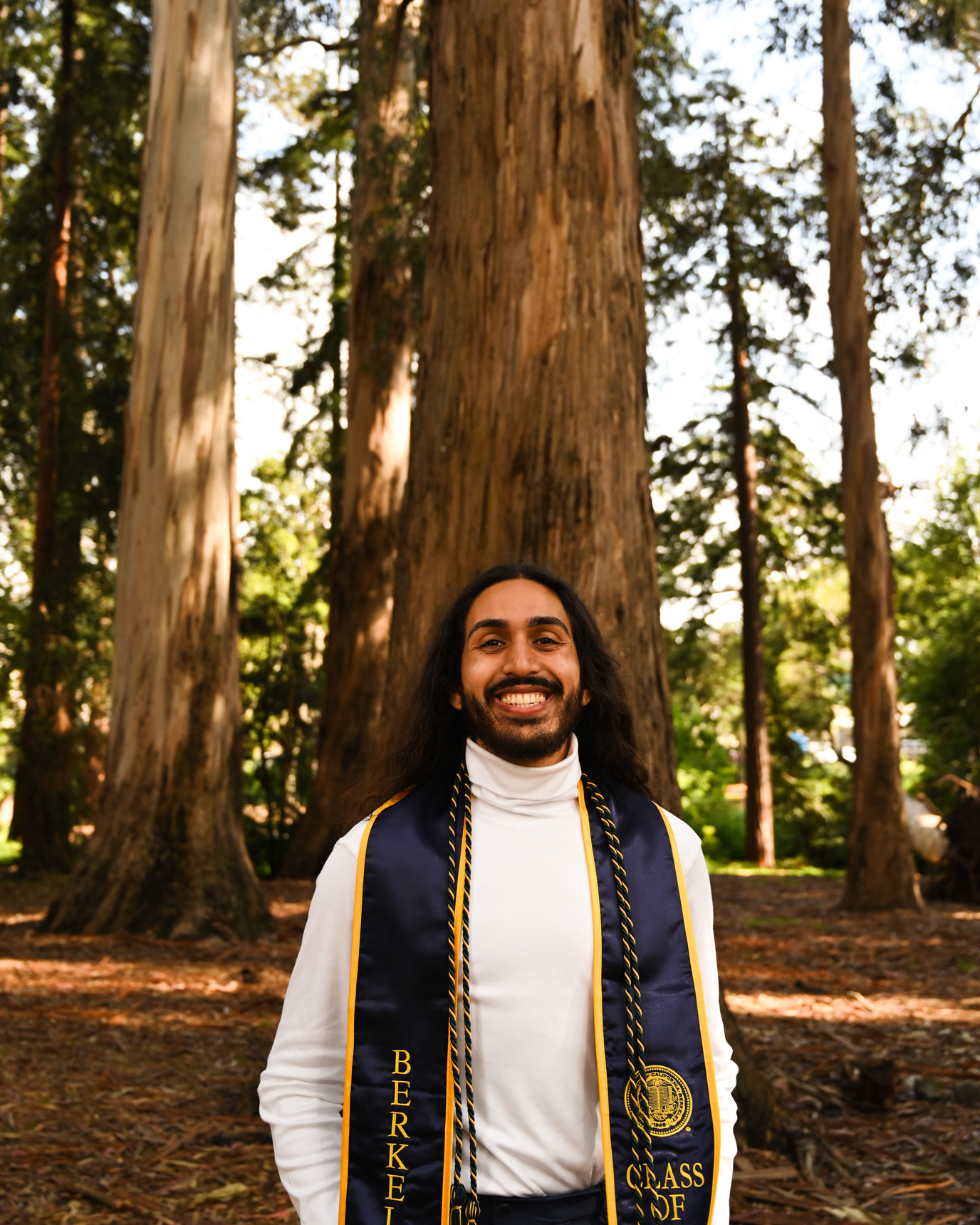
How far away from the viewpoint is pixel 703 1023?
1991 millimetres

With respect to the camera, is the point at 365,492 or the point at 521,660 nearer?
the point at 521,660

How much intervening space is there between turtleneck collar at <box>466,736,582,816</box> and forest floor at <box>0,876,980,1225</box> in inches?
89.6

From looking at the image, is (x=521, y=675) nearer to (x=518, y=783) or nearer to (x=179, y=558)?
(x=518, y=783)

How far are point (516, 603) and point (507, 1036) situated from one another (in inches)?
31.9

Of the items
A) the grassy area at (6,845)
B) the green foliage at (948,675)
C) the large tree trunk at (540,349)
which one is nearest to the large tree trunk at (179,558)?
the large tree trunk at (540,349)

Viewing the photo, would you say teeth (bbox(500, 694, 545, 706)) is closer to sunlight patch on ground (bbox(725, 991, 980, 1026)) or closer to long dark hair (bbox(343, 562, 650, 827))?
long dark hair (bbox(343, 562, 650, 827))

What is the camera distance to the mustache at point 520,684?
2.18 meters

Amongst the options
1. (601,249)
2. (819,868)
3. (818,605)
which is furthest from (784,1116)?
(818,605)

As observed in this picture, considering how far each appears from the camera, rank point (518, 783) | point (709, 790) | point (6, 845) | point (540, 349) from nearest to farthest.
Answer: point (518, 783), point (540, 349), point (6, 845), point (709, 790)

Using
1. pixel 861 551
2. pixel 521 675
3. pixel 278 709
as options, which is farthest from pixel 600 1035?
pixel 278 709

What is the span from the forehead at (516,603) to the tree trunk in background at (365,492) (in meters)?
10.5

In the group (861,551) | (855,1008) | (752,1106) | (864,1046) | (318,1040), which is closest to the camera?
(318,1040)

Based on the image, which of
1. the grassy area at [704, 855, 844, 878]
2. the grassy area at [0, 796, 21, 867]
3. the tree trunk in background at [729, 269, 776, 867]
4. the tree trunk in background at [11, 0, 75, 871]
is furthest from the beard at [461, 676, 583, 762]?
the tree trunk in background at [729, 269, 776, 867]

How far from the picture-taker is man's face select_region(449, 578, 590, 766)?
214 cm
